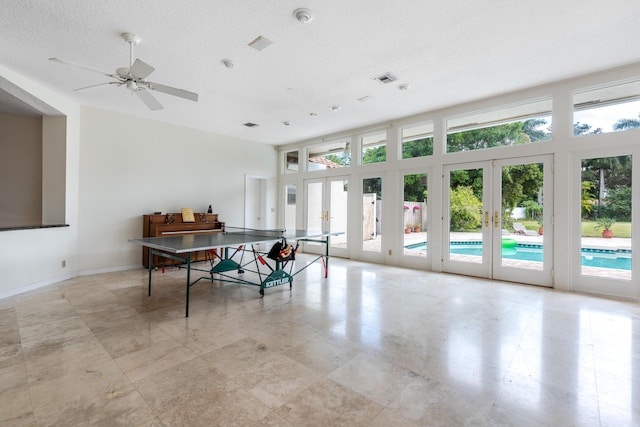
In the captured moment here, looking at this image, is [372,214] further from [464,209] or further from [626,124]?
[626,124]

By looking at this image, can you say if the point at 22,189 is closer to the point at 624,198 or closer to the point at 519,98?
the point at 519,98

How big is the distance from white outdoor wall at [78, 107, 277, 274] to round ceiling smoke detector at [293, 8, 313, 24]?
4527mm

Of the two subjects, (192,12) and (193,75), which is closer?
(192,12)

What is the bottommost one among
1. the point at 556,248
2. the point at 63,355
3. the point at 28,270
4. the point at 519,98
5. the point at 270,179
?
the point at 63,355

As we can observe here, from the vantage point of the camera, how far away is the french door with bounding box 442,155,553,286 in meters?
4.49

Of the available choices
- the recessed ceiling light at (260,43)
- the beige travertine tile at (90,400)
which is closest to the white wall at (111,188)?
the beige travertine tile at (90,400)

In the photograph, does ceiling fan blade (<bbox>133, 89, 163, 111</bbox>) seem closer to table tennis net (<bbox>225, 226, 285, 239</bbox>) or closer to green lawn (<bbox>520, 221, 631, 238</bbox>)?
table tennis net (<bbox>225, 226, 285, 239</bbox>)

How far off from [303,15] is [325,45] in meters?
0.57

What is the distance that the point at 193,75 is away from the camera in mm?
3955

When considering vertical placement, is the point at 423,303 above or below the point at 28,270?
below

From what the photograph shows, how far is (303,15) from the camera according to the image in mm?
2725

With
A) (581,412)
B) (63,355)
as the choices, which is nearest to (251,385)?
(63,355)

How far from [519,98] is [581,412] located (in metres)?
4.49

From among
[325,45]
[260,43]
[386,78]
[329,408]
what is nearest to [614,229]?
[386,78]
